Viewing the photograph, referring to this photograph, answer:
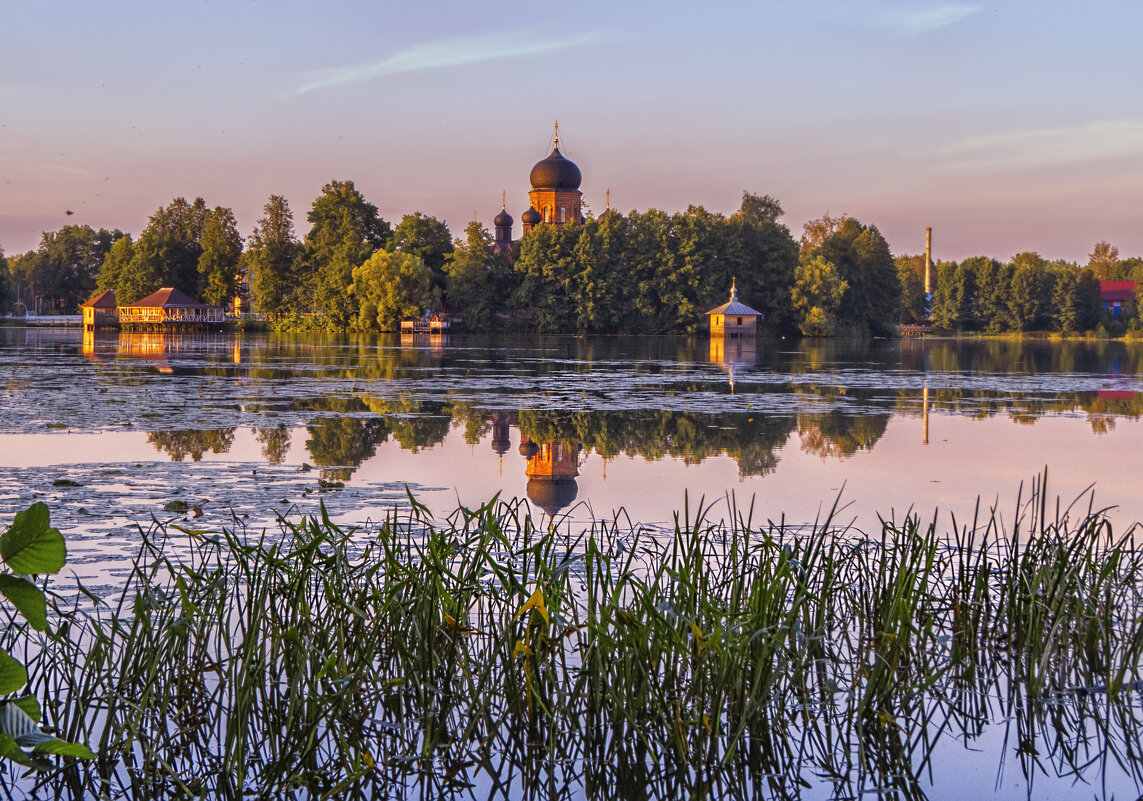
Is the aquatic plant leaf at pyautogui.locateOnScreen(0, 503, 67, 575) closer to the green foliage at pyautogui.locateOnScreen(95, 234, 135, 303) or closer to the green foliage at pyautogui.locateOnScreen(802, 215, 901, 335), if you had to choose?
the green foliage at pyautogui.locateOnScreen(802, 215, 901, 335)

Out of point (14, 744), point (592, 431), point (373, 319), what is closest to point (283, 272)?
point (373, 319)

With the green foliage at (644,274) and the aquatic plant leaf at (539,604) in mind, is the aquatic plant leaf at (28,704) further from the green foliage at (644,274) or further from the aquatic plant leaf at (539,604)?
the green foliage at (644,274)

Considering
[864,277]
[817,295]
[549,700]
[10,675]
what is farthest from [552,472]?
[864,277]

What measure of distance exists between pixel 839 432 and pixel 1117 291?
124m

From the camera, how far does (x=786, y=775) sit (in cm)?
405

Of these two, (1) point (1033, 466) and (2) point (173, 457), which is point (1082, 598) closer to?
(1) point (1033, 466)

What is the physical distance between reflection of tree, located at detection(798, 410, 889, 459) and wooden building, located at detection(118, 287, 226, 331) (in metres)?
79.0

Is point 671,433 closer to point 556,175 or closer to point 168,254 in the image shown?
point 556,175

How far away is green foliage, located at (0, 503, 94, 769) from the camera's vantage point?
2.05m

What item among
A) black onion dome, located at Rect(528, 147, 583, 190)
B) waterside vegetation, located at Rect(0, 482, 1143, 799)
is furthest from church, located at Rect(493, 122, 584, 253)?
waterside vegetation, located at Rect(0, 482, 1143, 799)

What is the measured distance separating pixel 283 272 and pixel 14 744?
91366 millimetres

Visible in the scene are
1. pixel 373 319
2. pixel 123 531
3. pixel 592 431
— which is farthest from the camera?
pixel 373 319

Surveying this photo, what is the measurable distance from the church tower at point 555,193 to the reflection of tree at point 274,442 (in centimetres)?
7818

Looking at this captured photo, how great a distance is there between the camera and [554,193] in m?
91.9
